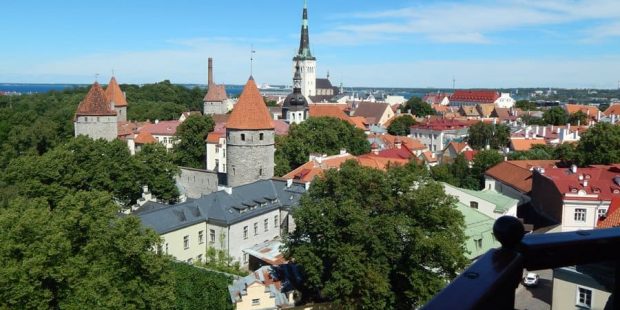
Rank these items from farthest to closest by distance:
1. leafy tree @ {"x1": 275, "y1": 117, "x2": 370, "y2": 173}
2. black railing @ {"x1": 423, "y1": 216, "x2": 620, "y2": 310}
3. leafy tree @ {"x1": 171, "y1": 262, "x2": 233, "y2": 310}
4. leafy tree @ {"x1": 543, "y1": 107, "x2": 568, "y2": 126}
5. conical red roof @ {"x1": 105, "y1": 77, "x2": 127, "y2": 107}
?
leafy tree @ {"x1": 543, "y1": 107, "x2": 568, "y2": 126} < conical red roof @ {"x1": 105, "y1": 77, "x2": 127, "y2": 107} < leafy tree @ {"x1": 275, "y1": 117, "x2": 370, "y2": 173} < leafy tree @ {"x1": 171, "y1": 262, "x2": 233, "y2": 310} < black railing @ {"x1": 423, "y1": 216, "x2": 620, "y2": 310}

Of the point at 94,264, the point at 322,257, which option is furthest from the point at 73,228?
the point at 322,257

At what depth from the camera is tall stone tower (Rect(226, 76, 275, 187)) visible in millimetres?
28953

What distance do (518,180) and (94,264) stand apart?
2476 centimetres

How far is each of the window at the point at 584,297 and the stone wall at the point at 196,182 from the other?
31.1 metres

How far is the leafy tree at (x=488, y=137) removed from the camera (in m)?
49.4

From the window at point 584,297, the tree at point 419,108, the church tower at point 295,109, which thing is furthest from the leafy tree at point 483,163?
the tree at point 419,108

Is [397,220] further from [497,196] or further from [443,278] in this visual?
[497,196]

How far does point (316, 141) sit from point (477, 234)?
20.0 metres

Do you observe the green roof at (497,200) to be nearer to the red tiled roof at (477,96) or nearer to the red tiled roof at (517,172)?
the red tiled roof at (517,172)

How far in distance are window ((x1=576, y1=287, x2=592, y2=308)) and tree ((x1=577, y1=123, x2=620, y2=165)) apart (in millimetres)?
35456

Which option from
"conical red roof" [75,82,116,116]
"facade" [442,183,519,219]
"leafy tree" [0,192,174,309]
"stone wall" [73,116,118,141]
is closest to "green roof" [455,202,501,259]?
"facade" [442,183,519,219]

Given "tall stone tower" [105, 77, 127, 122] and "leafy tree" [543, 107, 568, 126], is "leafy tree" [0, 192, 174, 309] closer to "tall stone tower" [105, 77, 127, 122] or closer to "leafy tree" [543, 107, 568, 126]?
"tall stone tower" [105, 77, 127, 122]

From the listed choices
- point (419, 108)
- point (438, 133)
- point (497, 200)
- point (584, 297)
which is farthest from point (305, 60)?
point (584, 297)

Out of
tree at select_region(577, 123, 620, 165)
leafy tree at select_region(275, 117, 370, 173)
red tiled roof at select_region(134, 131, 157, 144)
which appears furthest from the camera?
red tiled roof at select_region(134, 131, 157, 144)
